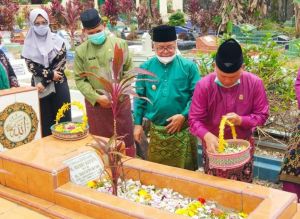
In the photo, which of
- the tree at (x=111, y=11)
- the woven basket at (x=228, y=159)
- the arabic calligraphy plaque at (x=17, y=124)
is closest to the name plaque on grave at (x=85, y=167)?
the woven basket at (x=228, y=159)

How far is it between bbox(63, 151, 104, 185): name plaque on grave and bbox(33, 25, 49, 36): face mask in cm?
185

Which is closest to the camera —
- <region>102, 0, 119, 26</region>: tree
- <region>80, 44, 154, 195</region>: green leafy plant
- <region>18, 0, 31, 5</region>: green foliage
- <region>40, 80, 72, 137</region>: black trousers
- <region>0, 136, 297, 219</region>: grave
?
<region>0, 136, 297, 219</region>: grave

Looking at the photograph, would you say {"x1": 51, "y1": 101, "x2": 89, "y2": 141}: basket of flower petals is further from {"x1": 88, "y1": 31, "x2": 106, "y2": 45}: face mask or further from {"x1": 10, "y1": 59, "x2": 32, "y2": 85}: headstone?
{"x1": 10, "y1": 59, "x2": 32, "y2": 85}: headstone

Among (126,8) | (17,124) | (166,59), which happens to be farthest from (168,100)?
(126,8)

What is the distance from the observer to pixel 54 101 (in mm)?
4094

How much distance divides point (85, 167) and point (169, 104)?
798mm

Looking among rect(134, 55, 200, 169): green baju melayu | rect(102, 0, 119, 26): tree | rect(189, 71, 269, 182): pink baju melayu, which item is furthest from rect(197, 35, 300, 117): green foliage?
rect(102, 0, 119, 26): tree

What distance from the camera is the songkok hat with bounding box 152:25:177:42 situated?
2.85 meters

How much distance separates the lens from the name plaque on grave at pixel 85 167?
96.8 inches

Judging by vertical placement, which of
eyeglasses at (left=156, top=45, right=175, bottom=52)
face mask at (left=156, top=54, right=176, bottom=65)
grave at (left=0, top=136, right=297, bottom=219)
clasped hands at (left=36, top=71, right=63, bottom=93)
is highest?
eyeglasses at (left=156, top=45, right=175, bottom=52)

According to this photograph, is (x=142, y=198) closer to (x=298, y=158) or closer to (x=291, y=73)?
(x=298, y=158)

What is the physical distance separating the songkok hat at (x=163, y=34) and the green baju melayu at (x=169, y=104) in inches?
6.5

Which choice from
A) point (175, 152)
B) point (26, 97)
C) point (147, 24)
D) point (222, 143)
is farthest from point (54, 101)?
point (147, 24)

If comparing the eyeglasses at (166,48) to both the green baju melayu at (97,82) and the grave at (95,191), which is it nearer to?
the green baju melayu at (97,82)
